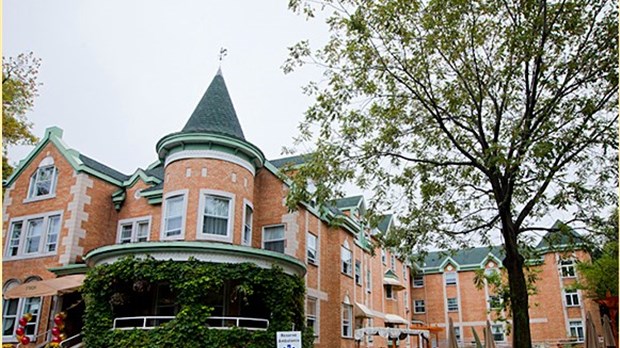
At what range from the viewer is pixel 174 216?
1688 centimetres

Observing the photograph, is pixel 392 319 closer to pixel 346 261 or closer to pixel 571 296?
pixel 346 261

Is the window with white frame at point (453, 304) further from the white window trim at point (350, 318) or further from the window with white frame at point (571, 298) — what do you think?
the white window trim at point (350, 318)

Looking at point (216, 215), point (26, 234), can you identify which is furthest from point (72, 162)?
point (216, 215)

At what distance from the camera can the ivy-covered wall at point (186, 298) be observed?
13250 mm

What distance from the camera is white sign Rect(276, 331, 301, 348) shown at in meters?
10.0

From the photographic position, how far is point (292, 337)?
33.3 ft

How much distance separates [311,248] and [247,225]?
321 cm

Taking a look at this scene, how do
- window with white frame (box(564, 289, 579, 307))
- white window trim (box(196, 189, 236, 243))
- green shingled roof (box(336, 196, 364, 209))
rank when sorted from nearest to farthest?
white window trim (box(196, 189, 236, 243)), green shingled roof (box(336, 196, 364, 209)), window with white frame (box(564, 289, 579, 307))

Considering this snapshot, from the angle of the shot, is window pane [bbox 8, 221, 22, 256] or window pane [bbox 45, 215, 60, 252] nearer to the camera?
window pane [bbox 45, 215, 60, 252]

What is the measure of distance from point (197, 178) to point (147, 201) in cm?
411

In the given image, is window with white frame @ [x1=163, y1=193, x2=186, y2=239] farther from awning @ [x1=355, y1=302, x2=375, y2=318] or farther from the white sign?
awning @ [x1=355, y1=302, x2=375, y2=318]

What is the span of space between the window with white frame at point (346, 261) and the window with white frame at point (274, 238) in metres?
4.61

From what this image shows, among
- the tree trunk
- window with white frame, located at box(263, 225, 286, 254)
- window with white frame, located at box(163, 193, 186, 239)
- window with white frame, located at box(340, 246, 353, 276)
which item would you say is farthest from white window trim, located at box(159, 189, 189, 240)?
the tree trunk

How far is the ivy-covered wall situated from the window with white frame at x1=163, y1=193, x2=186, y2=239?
2317 mm
